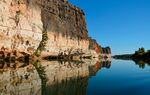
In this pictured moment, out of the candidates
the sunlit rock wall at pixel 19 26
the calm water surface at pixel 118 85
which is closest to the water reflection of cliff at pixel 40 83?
the calm water surface at pixel 118 85

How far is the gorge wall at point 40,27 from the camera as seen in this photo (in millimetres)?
40688

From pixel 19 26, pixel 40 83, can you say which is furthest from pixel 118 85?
pixel 19 26

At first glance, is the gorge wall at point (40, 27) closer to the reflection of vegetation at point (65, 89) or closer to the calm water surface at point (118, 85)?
the calm water surface at point (118, 85)

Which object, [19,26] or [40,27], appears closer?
[19,26]

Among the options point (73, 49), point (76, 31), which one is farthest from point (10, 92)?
point (76, 31)

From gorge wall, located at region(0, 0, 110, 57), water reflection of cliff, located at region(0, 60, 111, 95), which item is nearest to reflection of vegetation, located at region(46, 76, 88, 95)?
water reflection of cliff, located at region(0, 60, 111, 95)

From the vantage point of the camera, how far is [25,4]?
47.8m

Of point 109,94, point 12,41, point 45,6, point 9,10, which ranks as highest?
point 45,6

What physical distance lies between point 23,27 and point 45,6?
21.1 m

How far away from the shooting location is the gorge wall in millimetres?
Answer: 40688

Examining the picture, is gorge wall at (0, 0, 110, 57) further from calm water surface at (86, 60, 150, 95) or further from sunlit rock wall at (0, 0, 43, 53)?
calm water surface at (86, 60, 150, 95)

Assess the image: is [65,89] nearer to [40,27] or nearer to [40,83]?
[40,83]

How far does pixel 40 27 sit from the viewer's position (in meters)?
54.2

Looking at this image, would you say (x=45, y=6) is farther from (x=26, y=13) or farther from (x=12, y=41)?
(x=12, y=41)
